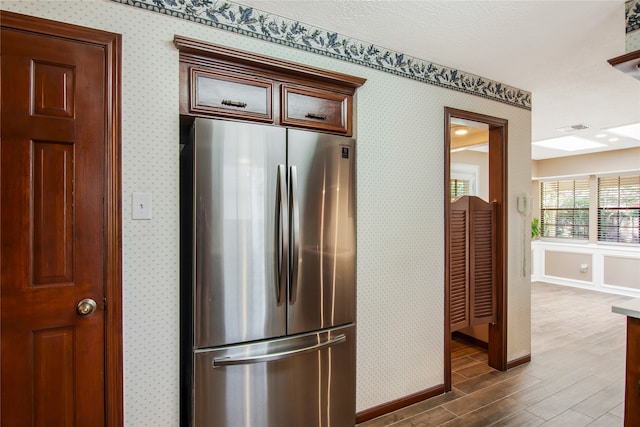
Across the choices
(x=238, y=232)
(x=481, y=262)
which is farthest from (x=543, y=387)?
(x=238, y=232)

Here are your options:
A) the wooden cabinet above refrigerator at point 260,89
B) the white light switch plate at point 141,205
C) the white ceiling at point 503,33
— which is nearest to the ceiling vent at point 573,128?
the white ceiling at point 503,33

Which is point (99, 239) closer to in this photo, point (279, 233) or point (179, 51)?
point (279, 233)

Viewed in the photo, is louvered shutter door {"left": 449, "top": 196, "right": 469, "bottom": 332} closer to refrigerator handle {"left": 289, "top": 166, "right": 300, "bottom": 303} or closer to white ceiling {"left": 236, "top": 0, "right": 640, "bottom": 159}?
white ceiling {"left": 236, "top": 0, "right": 640, "bottom": 159}

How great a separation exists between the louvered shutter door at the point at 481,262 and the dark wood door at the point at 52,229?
2882 millimetres

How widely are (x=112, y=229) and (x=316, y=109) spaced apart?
4.33 ft

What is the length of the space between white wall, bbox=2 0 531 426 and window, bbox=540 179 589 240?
482 centimetres

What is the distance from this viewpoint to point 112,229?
161 centimetres

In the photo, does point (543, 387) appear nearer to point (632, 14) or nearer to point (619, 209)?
point (632, 14)

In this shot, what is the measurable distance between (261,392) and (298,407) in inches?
10.4

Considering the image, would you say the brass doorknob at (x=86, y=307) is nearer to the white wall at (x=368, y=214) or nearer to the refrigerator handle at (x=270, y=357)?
the white wall at (x=368, y=214)

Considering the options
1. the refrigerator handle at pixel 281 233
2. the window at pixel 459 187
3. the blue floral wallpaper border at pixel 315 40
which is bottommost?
the refrigerator handle at pixel 281 233

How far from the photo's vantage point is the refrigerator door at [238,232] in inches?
67.4

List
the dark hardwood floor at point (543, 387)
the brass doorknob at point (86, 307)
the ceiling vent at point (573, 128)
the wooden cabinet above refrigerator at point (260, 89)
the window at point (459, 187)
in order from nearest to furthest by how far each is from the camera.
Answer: the brass doorknob at point (86, 307), the wooden cabinet above refrigerator at point (260, 89), the dark hardwood floor at point (543, 387), the ceiling vent at point (573, 128), the window at point (459, 187)

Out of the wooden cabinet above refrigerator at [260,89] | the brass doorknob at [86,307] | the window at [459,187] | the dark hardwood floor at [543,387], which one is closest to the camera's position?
the brass doorknob at [86,307]
